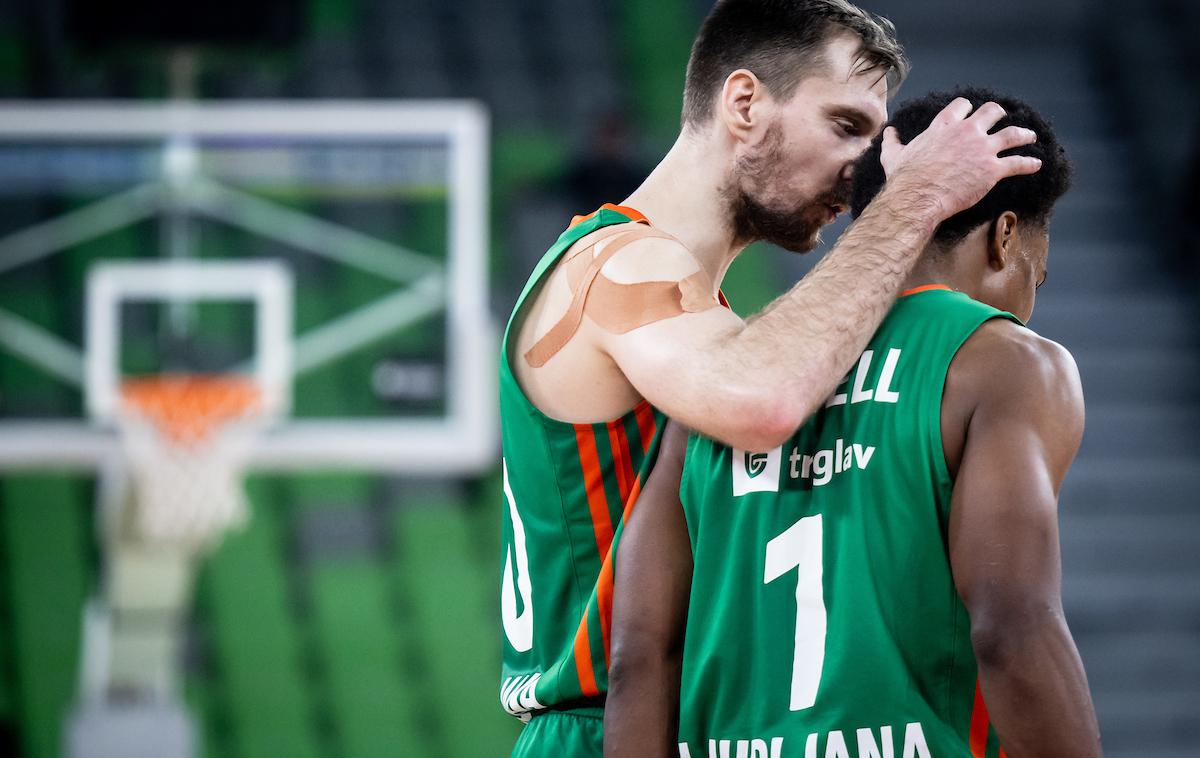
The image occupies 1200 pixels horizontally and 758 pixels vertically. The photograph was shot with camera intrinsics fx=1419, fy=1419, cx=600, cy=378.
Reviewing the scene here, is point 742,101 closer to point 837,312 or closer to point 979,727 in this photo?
point 837,312

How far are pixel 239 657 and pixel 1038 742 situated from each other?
764cm

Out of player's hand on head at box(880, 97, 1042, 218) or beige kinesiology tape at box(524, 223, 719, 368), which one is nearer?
player's hand on head at box(880, 97, 1042, 218)

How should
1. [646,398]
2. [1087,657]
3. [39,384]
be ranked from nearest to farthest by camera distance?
[646,398] < [39,384] < [1087,657]

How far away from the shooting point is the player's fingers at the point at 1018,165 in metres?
1.87

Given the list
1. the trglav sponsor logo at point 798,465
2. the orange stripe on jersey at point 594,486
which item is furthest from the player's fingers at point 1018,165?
the orange stripe on jersey at point 594,486

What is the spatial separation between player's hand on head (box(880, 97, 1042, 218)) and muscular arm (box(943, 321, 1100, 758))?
296mm

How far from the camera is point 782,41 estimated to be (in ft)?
8.02

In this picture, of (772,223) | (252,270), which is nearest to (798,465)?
(772,223)

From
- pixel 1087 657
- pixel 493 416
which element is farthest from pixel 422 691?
pixel 1087 657

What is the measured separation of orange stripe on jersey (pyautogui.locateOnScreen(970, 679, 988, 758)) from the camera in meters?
1.66

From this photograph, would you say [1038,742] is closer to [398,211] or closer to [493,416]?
[398,211]

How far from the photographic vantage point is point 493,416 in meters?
8.91

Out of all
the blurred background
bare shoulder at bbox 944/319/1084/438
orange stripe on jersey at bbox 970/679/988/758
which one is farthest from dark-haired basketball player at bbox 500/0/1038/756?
the blurred background

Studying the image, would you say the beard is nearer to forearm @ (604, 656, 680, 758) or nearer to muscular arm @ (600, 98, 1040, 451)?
muscular arm @ (600, 98, 1040, 451)
